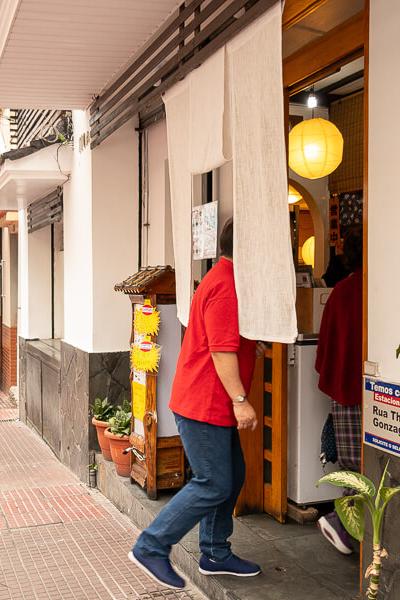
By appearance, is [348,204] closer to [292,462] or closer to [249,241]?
[292,462]

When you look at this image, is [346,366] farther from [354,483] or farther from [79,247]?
[79,247]

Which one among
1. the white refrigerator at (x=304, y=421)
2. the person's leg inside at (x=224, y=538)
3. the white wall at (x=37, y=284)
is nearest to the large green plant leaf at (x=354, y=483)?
the person's leg inside at (x=224, y=538)

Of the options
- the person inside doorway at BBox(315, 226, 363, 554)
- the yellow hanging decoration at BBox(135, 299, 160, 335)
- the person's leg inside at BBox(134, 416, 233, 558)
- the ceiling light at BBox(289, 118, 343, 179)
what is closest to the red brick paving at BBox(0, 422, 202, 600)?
the person's leg inside at BBox(134, 416, 233, 558)

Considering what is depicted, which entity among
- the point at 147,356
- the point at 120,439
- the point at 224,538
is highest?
the point at 147,356

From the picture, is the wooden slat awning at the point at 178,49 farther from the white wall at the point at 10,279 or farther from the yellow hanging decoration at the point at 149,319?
the white wall at the point at 10,279

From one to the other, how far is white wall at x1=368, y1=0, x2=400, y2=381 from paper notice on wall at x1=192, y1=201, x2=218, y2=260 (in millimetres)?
2280

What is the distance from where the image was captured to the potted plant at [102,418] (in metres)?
6.87

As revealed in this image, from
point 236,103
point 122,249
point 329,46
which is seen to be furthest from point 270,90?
point 122,249

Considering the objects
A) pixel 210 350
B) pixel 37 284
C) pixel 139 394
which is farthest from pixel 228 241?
pixel 37 284

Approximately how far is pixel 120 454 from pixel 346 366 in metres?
2.63

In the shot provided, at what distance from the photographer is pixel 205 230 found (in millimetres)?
5738

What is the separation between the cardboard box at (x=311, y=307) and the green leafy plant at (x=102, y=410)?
2.46 metres

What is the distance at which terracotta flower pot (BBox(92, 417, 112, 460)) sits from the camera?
22.5 ft

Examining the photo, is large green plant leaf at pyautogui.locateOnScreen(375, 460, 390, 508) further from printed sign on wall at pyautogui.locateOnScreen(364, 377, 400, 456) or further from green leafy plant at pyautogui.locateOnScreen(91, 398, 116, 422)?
green leafy plant at pyautogui.locateOnScreen(91, 398, 116, 422)
